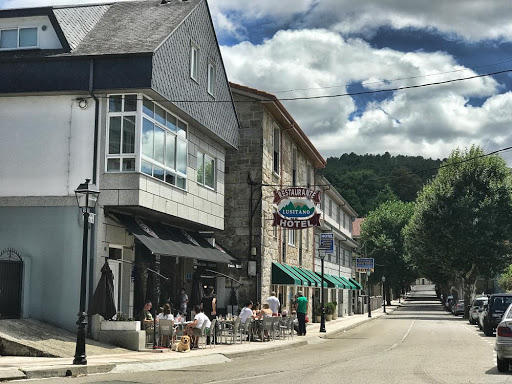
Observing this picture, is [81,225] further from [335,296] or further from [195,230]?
[335,296]

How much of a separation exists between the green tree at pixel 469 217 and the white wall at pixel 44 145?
34.1 m

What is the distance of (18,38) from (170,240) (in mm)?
7834

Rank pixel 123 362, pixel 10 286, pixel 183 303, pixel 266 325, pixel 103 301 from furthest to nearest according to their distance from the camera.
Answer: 1. pixel 266 325
2. pixel 183 303
3. pixel 10 286
4. pixel 103 301
5. pixel 123 362

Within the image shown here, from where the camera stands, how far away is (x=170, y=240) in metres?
22.1

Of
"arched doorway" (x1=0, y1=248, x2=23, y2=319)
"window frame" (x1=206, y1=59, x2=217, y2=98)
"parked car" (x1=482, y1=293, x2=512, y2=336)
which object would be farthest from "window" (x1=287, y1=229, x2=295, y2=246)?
"arched doorway" (x1=0, y1=248, x2=23, y2=319)

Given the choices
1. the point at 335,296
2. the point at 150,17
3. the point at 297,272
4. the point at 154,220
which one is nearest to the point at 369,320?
the point at 335,296

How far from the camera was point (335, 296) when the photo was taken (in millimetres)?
53562

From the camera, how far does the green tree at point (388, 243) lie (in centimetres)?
8050

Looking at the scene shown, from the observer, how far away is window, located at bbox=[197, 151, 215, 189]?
1010 inches

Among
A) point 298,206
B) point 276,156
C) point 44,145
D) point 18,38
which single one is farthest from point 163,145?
point 276,156

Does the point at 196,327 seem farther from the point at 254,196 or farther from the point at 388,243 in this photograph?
the point at 388,243

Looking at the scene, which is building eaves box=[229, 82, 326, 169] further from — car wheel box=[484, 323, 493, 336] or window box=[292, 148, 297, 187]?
car wheel box=[484, 323, 493, 336]

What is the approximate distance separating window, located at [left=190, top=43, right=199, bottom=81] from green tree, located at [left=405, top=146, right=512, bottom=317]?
1122 inches

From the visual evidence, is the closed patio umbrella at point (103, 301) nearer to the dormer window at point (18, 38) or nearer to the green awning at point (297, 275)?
the dormer window at point (18, 38)
